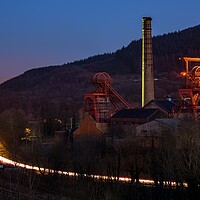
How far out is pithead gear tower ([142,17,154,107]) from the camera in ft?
137

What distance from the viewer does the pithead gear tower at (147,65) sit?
41.7 m

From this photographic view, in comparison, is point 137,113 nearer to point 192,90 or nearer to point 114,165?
point 192,90

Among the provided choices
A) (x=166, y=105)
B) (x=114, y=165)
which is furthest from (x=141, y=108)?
(x=114, y=165)

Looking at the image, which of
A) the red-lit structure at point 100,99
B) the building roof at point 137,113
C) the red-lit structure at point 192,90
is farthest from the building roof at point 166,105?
the red-lit structure at point 100,99

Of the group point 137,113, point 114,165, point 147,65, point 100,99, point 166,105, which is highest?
point 147,65

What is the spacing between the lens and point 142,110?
35875 millimetres

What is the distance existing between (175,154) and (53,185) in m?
6.50

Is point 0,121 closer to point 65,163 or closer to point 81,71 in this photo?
point 65,163

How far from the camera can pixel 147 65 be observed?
139 feet

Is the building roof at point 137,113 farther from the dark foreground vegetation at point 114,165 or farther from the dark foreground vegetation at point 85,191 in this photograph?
the dark foreground vegetation at point 85,191

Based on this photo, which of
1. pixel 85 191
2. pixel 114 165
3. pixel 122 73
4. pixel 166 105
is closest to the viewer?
pixel 85 191

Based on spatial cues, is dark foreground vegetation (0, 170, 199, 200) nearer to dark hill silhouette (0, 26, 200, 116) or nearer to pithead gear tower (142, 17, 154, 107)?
pithead gear tower (142, 17, 154, 107)

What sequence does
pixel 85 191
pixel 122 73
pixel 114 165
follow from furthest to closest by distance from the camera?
1. pixel 122 73
2. pixel 114 165
3. pixel 85 191

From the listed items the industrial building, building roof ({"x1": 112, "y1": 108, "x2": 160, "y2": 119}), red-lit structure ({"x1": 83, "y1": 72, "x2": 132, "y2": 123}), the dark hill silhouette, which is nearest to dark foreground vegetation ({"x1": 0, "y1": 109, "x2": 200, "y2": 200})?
the industrial building
